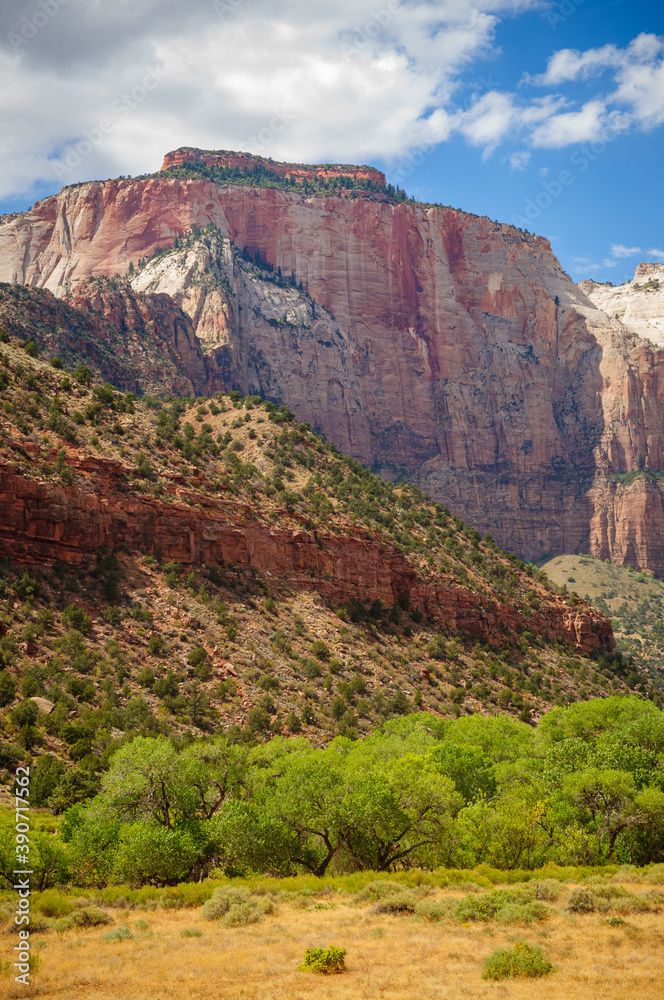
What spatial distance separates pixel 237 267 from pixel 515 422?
67769 millimetres

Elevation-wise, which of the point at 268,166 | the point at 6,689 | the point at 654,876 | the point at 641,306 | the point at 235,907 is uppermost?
the point at 268,166

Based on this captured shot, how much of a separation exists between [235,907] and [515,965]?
933 centimetres

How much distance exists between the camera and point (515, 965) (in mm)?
19375

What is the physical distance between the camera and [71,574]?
→ 53188 millimetres

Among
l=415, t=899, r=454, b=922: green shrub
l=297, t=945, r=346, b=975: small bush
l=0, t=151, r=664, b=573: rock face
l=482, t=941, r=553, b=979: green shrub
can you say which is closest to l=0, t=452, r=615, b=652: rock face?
l=415, t=899, r=454, b=922: green shrub

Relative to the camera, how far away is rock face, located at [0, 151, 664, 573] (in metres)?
152

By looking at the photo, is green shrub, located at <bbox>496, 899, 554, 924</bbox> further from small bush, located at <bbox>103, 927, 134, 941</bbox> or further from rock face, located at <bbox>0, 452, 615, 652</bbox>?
rock face, located at <bbox>0, 452, 615, 652</bbox>

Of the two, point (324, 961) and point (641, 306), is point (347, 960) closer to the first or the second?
point (324, 961)

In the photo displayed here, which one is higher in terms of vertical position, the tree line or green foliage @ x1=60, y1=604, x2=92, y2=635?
green foliage @ x1=60, y1=604, x2=92, y2=635

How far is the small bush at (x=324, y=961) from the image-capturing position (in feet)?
65.3

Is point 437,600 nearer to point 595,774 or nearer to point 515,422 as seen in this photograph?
point 595,774

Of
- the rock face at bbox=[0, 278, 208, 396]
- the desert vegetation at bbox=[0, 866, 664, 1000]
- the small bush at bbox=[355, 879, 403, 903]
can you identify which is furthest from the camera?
the rock face at bbox=[0, 278, 208, 396]

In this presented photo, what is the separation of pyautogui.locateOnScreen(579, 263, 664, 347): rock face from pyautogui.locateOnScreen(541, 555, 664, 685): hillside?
64108 mm

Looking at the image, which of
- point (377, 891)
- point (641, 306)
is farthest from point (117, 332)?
point (641, 306)
